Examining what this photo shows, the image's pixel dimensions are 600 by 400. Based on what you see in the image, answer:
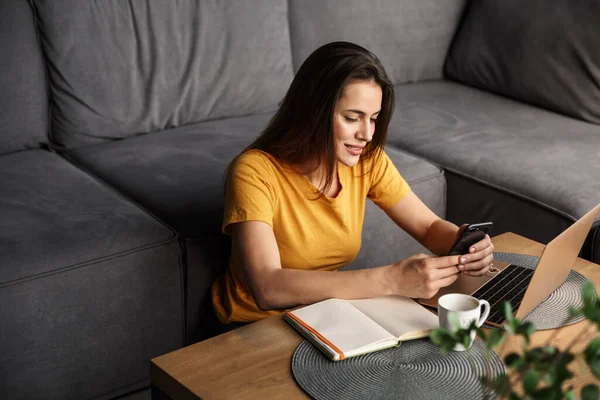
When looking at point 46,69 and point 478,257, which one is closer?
point 478,257

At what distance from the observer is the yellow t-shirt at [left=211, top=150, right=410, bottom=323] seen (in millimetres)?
1596

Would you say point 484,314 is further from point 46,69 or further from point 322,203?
point 46,69

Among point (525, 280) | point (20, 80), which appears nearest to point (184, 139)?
point (20, 80)

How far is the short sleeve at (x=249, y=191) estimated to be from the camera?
156cm

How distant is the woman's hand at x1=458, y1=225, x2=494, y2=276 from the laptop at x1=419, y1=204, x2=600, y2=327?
0.03 meters

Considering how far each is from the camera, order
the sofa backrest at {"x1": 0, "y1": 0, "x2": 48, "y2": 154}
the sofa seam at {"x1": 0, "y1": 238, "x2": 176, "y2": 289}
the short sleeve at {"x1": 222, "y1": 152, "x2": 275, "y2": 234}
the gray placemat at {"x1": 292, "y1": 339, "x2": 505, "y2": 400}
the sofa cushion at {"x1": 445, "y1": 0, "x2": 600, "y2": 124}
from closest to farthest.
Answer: the gray placemat at {"x1": 292, "y1": 339, "x2": 505, "y2": 400}, the short sleeve at {"x1": 222, "y1": 152, "x2": 275, "y2": 234}, the sofa seam at {"x1": 0, "y1": 238, "x2": 176, "y2": 289}, the sofa backrest at {"x1": 0, "y1": 0, "x2": 48, "y2": 154}, the sofa cushion at {"x1": 445, "y1": 0, "x2": 600, "y2": 124}

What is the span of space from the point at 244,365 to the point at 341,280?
275mm

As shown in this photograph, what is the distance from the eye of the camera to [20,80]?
227 cm

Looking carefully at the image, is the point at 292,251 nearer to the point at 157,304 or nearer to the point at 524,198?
the point at 157,304

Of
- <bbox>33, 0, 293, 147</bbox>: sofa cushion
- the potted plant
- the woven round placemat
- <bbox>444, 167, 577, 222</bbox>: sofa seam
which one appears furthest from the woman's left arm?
<bbox>33, 0, 293, 147</bbox>: sofa cushion

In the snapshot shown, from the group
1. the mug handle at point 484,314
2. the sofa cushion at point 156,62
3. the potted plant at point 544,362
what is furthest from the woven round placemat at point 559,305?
the sofa cushion at point 156,62

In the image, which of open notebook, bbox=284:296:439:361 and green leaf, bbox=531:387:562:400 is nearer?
green leaf, bbox=531:387:562:400

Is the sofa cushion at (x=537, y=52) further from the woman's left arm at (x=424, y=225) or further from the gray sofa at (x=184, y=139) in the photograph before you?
the woman's left arm at (x=424, y=225)

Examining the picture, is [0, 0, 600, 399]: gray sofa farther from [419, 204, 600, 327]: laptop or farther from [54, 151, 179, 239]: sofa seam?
[419, 204, 600, 327]: laptop
